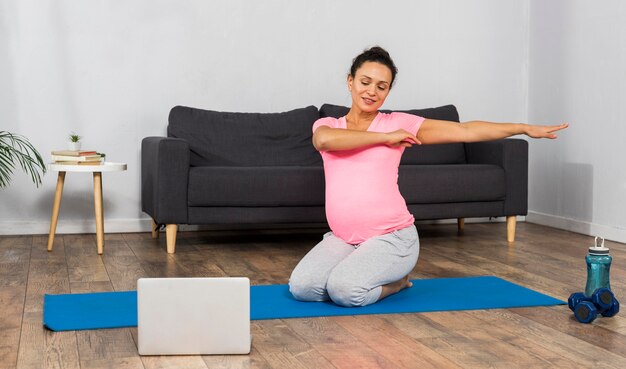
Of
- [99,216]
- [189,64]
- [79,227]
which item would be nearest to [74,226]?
[79,227]

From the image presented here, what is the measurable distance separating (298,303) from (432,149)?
2.49 metres

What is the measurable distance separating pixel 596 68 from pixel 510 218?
107 cm

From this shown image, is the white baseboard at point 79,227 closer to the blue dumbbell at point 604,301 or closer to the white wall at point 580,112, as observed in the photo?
the white wall at point 580,112

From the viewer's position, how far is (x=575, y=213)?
5402mm

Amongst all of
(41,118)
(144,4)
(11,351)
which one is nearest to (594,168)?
(144,4)

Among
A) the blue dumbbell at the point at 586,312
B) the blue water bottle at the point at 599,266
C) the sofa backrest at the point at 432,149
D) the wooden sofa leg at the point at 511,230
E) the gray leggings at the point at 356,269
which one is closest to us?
→ the blue dumbbell at the point at 586,312

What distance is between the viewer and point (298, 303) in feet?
10.1

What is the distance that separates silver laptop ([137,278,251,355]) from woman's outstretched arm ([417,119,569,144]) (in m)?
1.09

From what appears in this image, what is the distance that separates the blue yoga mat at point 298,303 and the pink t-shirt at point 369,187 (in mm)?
278

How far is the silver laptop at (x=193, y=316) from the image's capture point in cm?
231

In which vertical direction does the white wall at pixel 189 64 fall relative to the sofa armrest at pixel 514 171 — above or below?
above

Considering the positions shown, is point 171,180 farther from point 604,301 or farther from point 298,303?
point 604,301

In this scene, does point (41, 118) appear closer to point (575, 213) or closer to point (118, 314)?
point (118, 314)

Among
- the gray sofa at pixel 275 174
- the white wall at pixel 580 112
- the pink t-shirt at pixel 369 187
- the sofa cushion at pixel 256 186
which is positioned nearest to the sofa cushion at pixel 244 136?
the gray sofa at pixel 275 174
